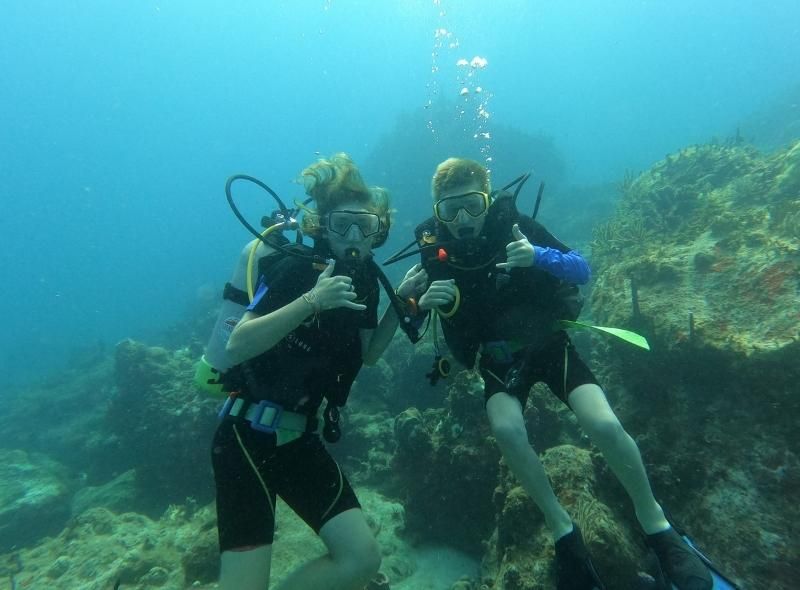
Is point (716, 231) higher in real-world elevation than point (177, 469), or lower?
higher

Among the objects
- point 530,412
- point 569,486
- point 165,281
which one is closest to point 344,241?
point 569,486

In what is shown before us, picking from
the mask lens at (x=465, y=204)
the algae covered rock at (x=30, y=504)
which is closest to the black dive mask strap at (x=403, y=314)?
the mask lens at (x=465, y=204)

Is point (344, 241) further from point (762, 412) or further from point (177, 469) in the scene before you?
point (177, 469)

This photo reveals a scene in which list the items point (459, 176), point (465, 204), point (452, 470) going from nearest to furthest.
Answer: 1. point (465, 204)
2. point (459, 176)
3. point (452, 470)

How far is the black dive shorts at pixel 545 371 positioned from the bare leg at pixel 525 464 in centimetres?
23

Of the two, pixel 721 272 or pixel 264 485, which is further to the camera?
pixel 721 272

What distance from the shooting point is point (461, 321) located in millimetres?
3902

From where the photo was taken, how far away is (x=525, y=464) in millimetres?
3043

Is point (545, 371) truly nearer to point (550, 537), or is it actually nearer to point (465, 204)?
point (550, 537)

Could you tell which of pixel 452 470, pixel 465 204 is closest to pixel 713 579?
pixel 452 470

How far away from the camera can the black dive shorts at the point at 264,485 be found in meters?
2.76

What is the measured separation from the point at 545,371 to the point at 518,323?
1.58ft

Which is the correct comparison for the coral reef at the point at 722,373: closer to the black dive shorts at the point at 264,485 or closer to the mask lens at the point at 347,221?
the black dive shorts at the point at 264,485

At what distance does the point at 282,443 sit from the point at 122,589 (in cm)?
514
